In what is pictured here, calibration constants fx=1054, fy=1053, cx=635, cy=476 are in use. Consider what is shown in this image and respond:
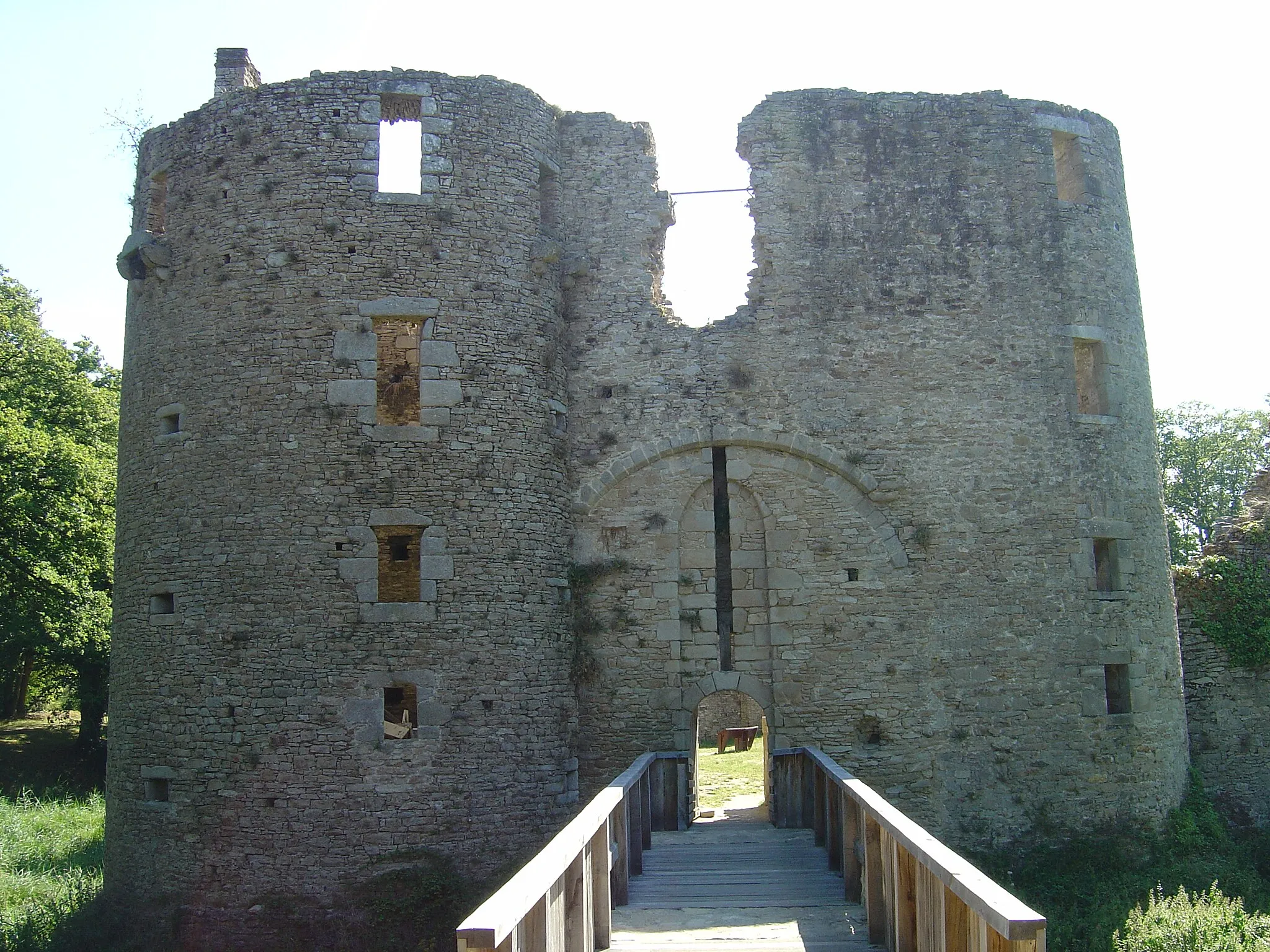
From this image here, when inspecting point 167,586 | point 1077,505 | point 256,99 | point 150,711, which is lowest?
point 150,711

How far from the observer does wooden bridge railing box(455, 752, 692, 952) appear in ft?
13.8

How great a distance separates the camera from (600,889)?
6.46m

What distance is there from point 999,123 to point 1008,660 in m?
7.40

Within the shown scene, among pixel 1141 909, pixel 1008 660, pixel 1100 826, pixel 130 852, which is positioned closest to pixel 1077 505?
pixel 1008 660

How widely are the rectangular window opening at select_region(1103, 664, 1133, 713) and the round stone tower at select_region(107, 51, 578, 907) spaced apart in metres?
7.16

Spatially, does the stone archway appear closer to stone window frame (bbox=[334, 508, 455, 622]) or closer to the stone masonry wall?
the stone masonry wall

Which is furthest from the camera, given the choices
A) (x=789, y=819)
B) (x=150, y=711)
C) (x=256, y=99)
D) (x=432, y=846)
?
(x=256, y=99)

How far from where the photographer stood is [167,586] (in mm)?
12594

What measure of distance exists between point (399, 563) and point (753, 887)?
254 inches

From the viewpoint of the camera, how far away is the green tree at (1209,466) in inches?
1357

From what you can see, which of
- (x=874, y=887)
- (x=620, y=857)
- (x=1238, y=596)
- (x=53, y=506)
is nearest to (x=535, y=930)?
(x=874, y=887)

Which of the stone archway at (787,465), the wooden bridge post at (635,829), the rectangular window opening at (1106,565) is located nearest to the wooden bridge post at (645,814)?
the wooden bridge post at (635,829)

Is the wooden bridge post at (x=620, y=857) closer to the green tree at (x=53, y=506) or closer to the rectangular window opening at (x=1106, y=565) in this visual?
the rectangular window opening at (x=1106, y=565)

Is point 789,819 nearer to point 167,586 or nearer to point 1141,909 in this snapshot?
point 1141,909
